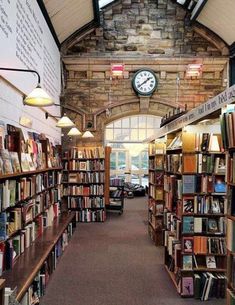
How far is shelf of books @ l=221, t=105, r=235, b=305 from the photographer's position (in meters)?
2.67

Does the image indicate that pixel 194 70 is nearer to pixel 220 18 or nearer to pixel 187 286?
pixel 220 18

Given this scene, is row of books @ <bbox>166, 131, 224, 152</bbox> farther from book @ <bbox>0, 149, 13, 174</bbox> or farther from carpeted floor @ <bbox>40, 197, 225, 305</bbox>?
book @ <bbox>0, 149, 13, 174</bbox>

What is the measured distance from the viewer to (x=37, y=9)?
5.71 m

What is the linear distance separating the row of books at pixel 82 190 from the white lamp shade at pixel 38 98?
195 inches

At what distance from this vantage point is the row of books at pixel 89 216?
8680 millimetres

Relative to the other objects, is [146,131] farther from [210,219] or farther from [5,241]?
[5,241]

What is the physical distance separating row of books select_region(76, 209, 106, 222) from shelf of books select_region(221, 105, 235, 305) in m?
6.12

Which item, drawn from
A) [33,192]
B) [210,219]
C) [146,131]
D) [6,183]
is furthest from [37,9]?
[146,131]

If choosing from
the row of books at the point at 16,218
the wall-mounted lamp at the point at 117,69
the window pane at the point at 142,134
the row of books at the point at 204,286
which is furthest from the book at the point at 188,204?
the window pane at the point at 142,134

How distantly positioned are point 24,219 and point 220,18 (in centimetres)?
676

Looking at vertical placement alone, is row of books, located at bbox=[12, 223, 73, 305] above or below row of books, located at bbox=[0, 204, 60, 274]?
below

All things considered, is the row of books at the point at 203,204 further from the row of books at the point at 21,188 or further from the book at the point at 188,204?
the row of books at the point at 21,188

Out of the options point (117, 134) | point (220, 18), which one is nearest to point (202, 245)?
point (220, 18)

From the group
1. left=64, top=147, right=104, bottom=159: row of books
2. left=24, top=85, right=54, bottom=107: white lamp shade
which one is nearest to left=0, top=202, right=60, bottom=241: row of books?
left=24, top=85, right=54, bottom=107: white lamp shade
